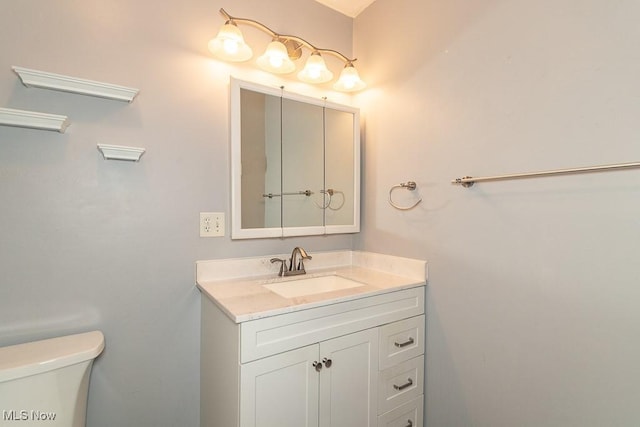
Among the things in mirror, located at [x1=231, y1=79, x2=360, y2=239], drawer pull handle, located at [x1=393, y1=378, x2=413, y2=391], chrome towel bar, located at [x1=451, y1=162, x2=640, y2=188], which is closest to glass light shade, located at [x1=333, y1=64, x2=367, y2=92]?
mirror, located at [x1=231, y1=79, x2=360, y2=239]

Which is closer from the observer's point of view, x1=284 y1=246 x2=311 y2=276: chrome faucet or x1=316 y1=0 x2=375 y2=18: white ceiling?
x1=284 y1=246 x2=311 y2=276: chrome faucet

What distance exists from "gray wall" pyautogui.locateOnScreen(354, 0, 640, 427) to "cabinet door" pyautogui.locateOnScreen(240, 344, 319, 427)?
2.23ft

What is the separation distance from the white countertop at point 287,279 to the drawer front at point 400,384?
0.37m

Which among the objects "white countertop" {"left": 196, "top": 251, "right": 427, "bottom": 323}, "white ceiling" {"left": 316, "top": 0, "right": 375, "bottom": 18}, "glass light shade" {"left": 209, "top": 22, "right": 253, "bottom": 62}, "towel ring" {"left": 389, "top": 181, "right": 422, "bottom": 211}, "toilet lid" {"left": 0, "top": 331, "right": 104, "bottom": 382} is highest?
"white ceiling" {"left": 316, "top": 0, "right": 375, "bottom": 18}

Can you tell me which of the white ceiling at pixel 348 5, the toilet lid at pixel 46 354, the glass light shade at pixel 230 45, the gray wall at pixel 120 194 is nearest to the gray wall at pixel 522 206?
the white ceiling at pixel 348 5

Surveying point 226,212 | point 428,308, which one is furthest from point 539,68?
point 226,212

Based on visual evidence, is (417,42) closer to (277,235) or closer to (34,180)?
(277,235)

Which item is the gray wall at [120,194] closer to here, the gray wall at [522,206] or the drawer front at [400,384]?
the drawer front at [400,384]

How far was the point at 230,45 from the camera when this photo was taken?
1351 millimetres

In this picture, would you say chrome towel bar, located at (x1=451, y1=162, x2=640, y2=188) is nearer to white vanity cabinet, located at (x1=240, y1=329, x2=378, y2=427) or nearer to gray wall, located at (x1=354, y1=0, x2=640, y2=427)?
gray wall, located at (x1=354, y1=0, x2=640, y2=427)

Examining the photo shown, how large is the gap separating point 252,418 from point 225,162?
107 cm

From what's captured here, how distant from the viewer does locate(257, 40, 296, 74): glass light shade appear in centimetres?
146

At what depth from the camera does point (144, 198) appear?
1.25 meters

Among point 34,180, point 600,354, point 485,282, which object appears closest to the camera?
point 600,354
